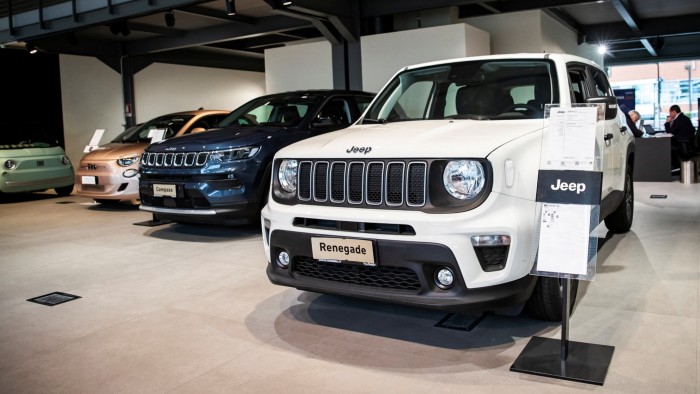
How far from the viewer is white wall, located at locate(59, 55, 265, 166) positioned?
14.8 metres

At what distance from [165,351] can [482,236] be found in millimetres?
1773

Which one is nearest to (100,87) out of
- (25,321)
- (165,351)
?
(25,321)

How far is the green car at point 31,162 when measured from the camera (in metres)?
9.84

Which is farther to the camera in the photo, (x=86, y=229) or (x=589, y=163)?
(x=86, y=229)

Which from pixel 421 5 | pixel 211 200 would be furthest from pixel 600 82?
pixel 421 5

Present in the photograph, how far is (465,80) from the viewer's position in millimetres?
4070

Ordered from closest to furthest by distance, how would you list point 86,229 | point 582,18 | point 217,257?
point 217,257, point 86,229, point 582,18

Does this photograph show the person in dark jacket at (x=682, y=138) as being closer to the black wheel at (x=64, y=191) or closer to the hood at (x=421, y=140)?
the hood at (x=421, y=140)

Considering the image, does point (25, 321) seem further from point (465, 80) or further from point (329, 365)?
point (465, 80)

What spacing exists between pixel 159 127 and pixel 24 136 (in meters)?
3.52

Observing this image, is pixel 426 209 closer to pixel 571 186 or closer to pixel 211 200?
pixel 571 186

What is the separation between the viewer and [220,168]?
578cm

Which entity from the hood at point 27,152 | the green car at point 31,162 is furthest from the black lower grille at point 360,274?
the hood at point 27,152

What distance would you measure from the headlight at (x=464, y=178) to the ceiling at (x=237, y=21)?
6.51 meters
